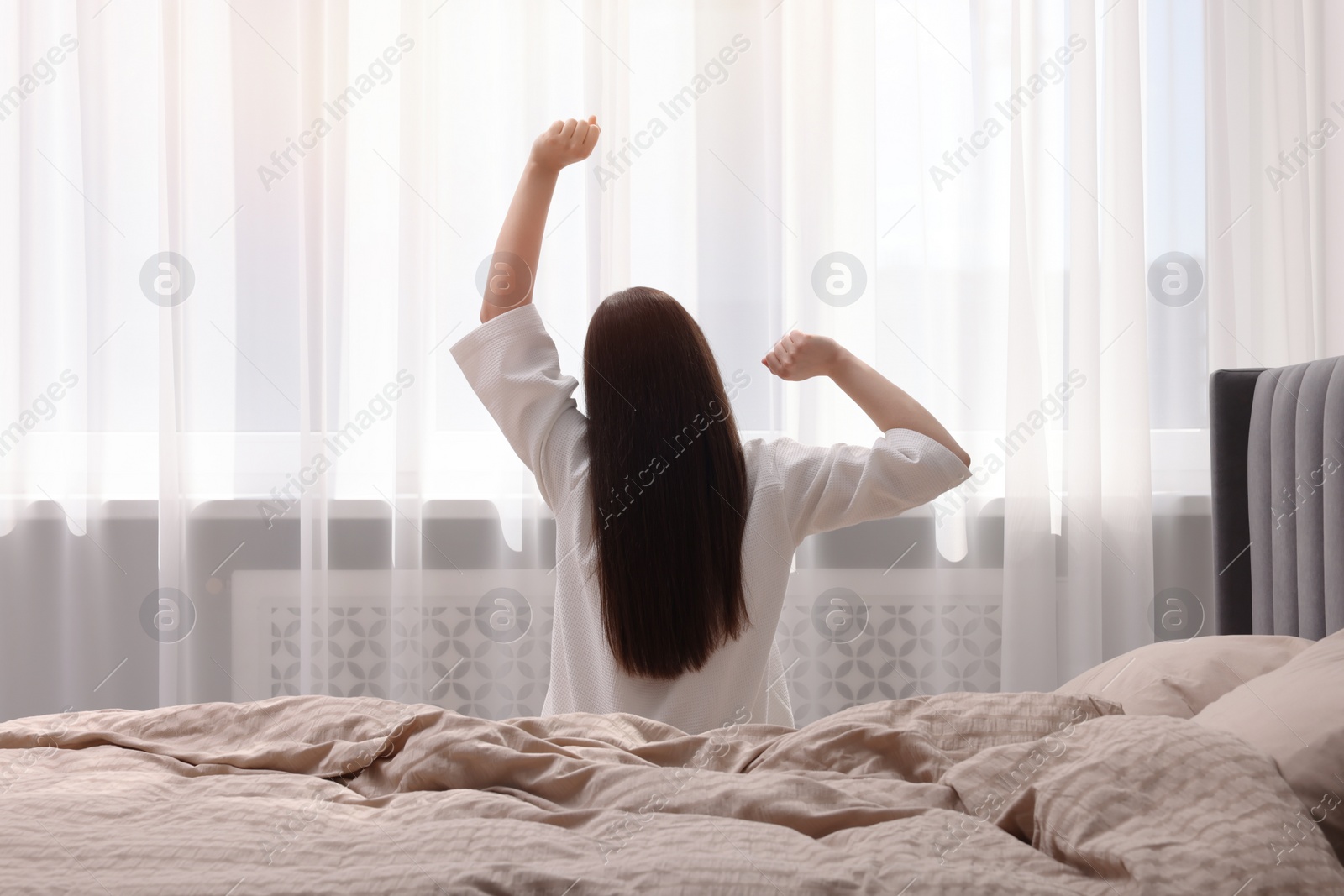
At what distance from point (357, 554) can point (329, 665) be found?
26 centimetres

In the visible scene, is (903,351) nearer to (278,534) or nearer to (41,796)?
(278,534)

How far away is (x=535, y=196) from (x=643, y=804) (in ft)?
3.07

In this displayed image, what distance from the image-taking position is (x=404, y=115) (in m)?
2.12

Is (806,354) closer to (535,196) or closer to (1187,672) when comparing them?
(535,196)

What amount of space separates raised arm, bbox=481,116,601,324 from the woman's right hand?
0.38 metres

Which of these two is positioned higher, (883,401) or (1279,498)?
(883,401)

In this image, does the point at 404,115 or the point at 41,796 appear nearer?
the point at 41,796

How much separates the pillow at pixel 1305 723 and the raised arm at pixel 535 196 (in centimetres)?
98

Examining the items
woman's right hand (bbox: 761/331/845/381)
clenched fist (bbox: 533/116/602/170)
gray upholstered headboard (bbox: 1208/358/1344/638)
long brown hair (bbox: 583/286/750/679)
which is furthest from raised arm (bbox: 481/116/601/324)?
gray upholstered headboard (bbox: 1208/358/1344/638)

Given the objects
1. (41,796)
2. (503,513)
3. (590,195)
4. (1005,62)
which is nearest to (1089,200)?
(1005,62)

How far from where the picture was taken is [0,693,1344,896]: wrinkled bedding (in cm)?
58

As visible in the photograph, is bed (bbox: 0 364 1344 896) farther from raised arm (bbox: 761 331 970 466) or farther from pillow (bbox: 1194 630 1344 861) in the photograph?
raised arm (bbox: 761 331 970 466)

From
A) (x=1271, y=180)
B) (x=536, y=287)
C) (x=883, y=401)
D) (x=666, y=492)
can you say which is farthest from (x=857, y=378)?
(x=1271, y=180)

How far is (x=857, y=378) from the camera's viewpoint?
4.37 feet
